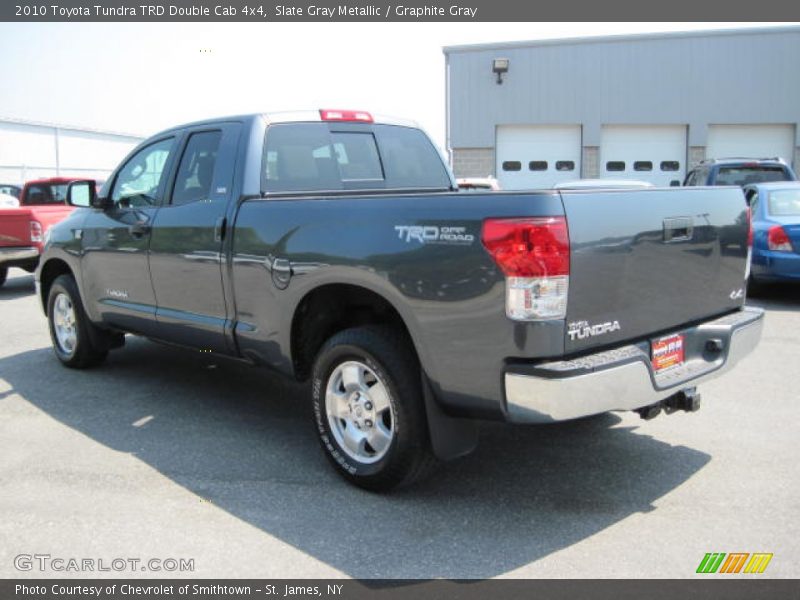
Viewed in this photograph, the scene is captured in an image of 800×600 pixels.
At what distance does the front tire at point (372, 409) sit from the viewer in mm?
3574

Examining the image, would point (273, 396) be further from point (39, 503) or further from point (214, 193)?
point (39, 503)

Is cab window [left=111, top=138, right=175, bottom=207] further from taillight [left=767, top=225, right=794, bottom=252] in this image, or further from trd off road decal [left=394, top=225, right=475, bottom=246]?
taillight [left=767, top=225, right=794, bottom=252]

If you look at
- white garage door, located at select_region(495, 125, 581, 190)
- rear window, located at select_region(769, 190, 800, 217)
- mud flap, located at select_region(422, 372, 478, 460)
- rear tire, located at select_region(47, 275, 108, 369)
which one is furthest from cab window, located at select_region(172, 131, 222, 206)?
white garage door, located at select_region(495, 125, 581, 190)

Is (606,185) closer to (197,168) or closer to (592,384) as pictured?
(197,168)

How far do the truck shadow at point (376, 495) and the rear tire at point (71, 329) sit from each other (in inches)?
19.0

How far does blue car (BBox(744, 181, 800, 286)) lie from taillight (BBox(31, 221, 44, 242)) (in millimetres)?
9580

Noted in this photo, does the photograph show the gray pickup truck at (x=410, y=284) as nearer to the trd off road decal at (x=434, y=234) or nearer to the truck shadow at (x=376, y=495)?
the trd off road decal at (x=434, y=234)

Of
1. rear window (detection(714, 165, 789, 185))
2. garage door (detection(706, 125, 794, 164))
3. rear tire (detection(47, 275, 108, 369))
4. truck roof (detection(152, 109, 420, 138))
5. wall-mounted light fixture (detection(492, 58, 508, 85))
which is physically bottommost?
rear tire (detection(47, 275, 108, 369))

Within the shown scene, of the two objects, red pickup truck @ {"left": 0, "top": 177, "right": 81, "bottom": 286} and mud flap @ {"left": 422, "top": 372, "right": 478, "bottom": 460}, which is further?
red pickup truck @ {"left": 0, "top": 177, "right": 81, "bottom": 286}

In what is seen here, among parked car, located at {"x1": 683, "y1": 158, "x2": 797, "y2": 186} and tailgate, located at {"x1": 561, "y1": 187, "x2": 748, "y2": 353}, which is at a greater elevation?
parked car, located at {"x1": 683, "y1": 158, "x2": 797, "y2": 186}

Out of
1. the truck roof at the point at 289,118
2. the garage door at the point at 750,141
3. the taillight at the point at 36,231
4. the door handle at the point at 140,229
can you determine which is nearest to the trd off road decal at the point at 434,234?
the truck roof at the point at 289,118

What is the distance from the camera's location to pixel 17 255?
35.8ft

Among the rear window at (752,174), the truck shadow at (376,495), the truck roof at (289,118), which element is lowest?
the truck shadow at (376,495)

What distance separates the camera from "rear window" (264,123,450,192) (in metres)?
4.77
